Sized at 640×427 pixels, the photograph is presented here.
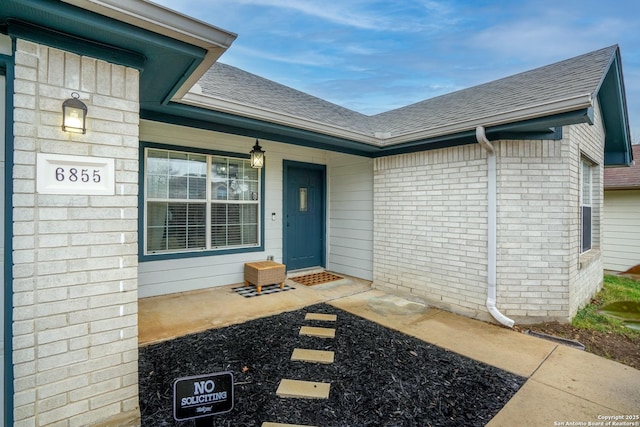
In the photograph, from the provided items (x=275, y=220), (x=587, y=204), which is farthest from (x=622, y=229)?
(x=275, y=220)

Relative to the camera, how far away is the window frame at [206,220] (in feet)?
14.4

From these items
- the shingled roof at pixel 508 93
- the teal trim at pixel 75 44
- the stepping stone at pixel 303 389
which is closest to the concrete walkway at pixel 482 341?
the stepping stone at pixel 303 389

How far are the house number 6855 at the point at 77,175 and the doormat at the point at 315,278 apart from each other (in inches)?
161

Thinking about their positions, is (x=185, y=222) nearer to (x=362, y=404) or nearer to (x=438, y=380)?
(x=362, y=404)

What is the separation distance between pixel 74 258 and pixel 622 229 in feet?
35.8

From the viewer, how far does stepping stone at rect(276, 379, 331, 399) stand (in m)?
2.30

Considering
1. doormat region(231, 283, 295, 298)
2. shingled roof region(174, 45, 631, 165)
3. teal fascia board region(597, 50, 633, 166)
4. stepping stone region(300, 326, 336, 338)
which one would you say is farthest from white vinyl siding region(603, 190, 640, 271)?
doormat region(231, 283, 295, 298)

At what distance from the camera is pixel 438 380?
2.54m

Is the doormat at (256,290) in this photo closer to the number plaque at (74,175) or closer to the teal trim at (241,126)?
the teal trim at (241,126)

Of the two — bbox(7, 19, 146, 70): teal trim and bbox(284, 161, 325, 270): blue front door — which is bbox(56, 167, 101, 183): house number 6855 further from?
bbox(284, 161, 325, 270): blue front door

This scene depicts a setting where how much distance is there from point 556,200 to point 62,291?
5018 mm

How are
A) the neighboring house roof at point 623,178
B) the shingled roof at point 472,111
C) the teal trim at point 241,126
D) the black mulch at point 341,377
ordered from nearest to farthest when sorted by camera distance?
1. the black mulch at point 341,377
2. the shingled roof at point 472,111
3. the teal trim at point 241,126
4. the neighboring house roof at point 623,178

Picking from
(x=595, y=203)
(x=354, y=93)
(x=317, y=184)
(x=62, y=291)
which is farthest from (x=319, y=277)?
(x=354, y=93)

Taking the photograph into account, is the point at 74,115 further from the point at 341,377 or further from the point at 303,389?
the point at 341,377
